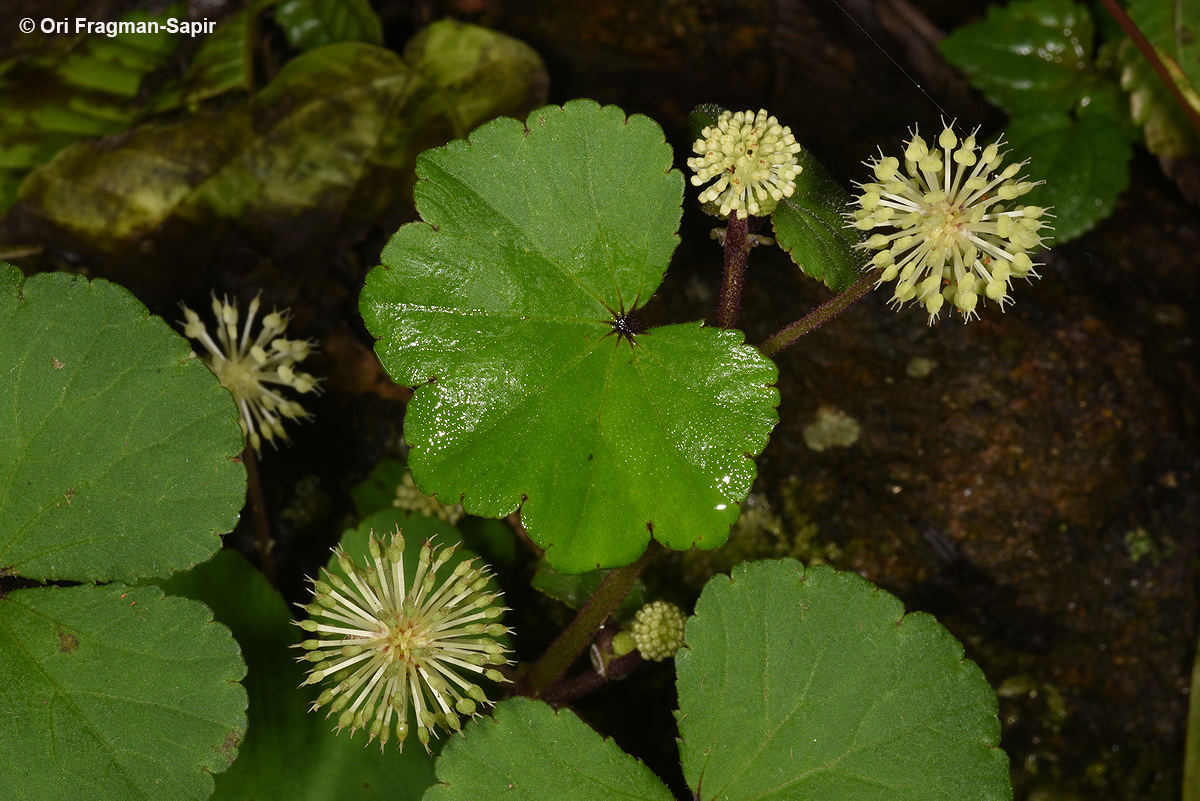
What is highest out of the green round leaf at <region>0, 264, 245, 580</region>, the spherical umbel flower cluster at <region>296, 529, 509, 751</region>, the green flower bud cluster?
the green round leaf at <region>0, 264, 245, 580</region>

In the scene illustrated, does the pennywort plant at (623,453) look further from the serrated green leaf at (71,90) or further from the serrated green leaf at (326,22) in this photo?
the serrated green leaf at (71,90)

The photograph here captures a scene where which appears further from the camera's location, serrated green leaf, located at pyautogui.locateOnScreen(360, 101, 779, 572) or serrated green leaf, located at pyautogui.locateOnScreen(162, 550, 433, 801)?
serrated green leaf, located at pyautogui.locateOnScreen(162, 550, 433, 801)

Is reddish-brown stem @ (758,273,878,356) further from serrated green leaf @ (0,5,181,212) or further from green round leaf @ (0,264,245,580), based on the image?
serrated green leaf @ (0,5,181,212)

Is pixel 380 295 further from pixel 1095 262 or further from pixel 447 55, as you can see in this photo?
pixel 1095 262

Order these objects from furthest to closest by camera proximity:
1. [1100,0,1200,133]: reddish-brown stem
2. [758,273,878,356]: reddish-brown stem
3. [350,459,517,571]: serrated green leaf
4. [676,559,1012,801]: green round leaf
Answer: [1100,0,1200,133]: reddish-brown stem, [350,459,517,571]: serrated green leaf, [676,559,1012,801]: green round leaf, [758,273,878,356]: reddish-brown stem

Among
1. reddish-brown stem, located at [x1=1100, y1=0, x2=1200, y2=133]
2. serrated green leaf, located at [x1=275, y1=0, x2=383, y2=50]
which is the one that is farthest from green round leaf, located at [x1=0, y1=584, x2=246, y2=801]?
reddish-brown stem, located at [x1=1100, y1=0, x2=1200, y2=133]
